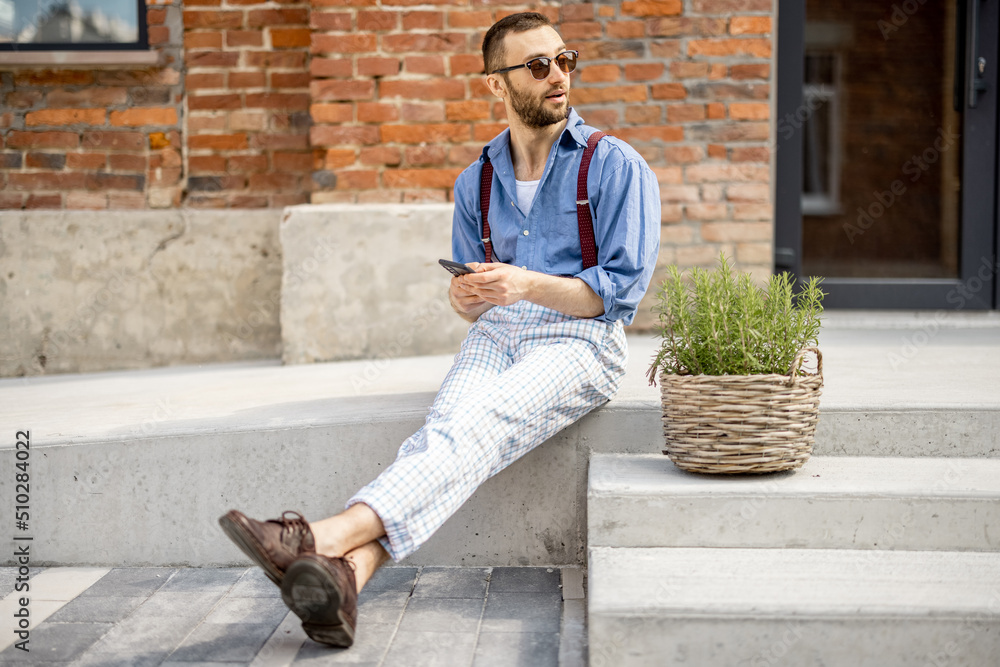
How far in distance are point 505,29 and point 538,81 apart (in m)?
0.21

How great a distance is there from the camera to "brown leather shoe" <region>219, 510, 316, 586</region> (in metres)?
1.92

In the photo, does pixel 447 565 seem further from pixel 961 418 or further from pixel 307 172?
pixel 307 172

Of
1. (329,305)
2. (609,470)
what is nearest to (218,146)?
(329,305)

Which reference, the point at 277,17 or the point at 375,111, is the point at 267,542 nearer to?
the point at 375,111

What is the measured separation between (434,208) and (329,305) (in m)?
0.62

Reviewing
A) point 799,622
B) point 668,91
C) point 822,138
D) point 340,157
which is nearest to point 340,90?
point 340,157

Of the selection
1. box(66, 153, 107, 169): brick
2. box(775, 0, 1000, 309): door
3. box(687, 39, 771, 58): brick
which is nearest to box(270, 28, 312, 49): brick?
box(66, 153, 107, 169): brick

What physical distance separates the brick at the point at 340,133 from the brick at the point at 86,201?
1.10 metres

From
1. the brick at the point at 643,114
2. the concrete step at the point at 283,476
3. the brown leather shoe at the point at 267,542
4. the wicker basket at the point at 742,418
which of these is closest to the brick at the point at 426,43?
the brick at the point at 643,114

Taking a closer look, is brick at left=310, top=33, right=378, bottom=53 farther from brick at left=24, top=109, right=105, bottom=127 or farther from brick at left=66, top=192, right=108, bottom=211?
brick at left=66, top=192, right=108, bottom=211

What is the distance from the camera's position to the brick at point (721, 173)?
4.05 meters

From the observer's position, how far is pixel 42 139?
4191 millimetres

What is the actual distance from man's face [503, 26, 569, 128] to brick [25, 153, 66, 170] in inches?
103

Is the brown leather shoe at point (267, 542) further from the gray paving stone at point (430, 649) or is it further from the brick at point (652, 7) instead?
the brick at point (652, 7)
